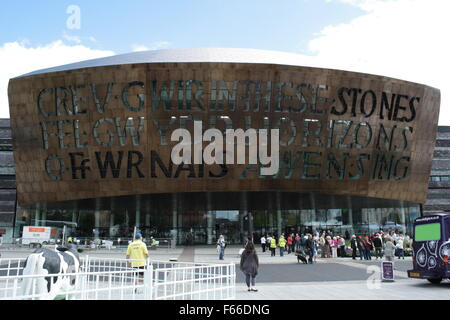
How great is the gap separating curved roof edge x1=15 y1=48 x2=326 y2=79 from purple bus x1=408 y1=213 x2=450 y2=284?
24.1 m

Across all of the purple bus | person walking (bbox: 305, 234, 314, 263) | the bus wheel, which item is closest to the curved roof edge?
person walking (bbox: 305, 234, 314, 263)

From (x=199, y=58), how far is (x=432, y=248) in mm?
27128

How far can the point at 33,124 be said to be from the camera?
129 ft

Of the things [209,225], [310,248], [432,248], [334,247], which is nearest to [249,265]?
[432,248]

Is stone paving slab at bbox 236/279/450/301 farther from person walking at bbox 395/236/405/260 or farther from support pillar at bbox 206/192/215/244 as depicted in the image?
support pillar at bbox 206/192/215/244

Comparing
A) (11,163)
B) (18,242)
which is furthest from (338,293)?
(11,163)

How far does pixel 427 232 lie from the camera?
1485cm

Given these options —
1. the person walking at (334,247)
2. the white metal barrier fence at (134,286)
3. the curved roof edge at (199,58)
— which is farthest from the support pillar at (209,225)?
the white metal barrier fence at (134,286)

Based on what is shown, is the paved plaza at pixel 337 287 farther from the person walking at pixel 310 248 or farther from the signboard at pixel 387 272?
the person walking at pixel 310 248

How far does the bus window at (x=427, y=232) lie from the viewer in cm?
1433
